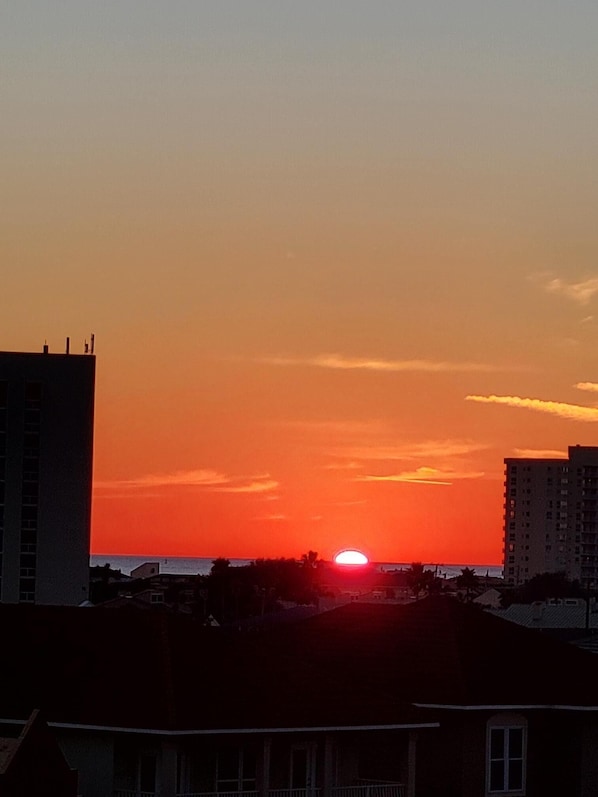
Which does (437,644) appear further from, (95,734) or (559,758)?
(95,734)

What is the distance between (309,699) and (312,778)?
1.53m

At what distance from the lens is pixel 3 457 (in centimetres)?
16612

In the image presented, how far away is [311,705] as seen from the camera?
34344 millimetres

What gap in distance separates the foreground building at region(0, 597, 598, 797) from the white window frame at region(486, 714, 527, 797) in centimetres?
4

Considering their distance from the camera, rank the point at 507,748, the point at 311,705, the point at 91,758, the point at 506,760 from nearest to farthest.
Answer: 1. the point at 91,758
2. the point at 311,705
3. the point at 506,760
4. the point at 507,748

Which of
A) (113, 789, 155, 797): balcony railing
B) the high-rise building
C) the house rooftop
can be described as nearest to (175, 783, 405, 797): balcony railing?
the house rooftop

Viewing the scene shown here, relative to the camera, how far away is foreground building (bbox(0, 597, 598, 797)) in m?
32.2

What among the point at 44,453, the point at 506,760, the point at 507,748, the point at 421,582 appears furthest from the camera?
the point at 421,582

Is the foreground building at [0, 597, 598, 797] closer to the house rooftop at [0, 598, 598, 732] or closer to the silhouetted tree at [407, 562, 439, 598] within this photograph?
the house rooftop at [0, 598, 598, 732]

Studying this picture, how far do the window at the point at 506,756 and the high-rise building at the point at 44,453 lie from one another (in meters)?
127

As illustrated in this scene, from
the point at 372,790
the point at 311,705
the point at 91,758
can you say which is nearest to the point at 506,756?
the point at 372,790

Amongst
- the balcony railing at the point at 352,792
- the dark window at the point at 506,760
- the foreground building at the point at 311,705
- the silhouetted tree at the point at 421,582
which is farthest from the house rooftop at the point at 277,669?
the silhouetted tree at the point at 421,582

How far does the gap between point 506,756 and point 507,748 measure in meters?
0.17

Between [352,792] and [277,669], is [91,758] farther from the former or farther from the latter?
[352,792]
